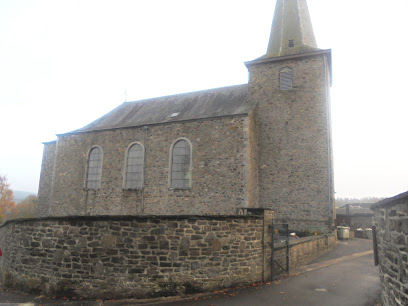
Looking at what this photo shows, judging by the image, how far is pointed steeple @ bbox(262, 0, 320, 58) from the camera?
768 inches

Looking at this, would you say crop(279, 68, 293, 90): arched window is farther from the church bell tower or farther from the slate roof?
the slate roof

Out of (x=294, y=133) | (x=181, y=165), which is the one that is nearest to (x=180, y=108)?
(x=181, y=165)

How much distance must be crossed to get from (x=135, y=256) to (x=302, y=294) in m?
4.12

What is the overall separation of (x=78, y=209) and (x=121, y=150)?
497 centimetres

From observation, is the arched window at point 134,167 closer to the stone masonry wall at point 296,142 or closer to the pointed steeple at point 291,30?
the stone masonry wall at point 296,142

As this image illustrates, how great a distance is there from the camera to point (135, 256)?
6.83m

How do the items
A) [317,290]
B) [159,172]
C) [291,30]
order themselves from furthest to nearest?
[291,30] < [159,172] < [317,290]

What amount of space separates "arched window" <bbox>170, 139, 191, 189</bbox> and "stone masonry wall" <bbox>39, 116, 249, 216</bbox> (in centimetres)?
31

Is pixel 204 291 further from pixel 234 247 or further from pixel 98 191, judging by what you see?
pixel 98 191

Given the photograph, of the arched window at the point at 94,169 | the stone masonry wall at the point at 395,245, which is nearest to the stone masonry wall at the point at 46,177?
the arched window at the point at 94,169

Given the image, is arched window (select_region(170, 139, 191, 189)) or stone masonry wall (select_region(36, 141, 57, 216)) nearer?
arched window (select_region(170, 139, 191, 189))

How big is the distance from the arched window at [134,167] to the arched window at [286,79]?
967cm

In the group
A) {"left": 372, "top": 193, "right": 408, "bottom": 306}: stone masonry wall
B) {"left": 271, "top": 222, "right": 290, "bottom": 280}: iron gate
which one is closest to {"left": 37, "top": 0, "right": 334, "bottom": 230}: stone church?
{"left": 271, "top": 222, "right": 290, "bottom": 280}: iron gate

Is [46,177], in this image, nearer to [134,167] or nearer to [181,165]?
[134,167]
